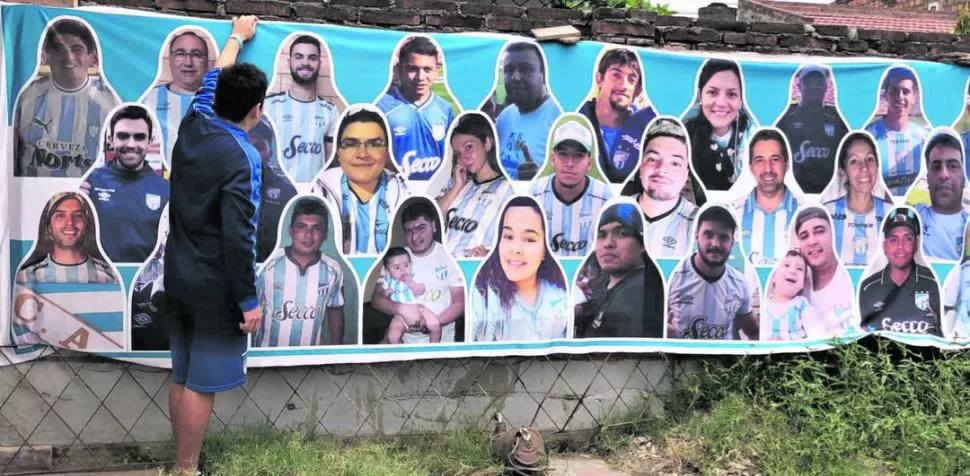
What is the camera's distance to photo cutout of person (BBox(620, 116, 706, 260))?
12.4 ft

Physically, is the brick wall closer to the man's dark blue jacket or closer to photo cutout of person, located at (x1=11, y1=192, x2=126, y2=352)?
the man's dark blue jacket

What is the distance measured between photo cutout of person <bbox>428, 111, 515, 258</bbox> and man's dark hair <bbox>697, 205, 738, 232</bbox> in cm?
103

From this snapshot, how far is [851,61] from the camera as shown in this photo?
400 centimetres

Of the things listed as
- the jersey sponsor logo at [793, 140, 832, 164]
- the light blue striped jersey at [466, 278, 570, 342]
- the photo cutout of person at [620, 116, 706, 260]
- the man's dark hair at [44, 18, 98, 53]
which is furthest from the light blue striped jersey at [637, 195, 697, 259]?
the man's dark hair at [44, 18, 98, 53]

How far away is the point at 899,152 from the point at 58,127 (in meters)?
4.19

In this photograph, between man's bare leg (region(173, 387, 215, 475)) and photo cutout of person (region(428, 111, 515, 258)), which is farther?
photo cutout of person (region(428, 111, 515, 258))

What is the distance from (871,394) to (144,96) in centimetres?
378

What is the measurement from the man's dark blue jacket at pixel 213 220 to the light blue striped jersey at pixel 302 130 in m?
0.45

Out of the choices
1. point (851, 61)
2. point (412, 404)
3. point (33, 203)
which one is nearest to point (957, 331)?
point (851, 61)

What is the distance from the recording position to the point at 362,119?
3.47m

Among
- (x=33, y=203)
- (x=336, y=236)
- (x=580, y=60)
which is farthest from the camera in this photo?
(x=580, y=60)

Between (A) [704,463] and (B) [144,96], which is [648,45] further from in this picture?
(B) [144,96]

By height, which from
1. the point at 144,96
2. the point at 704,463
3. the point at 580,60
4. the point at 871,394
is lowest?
the point at 704,463

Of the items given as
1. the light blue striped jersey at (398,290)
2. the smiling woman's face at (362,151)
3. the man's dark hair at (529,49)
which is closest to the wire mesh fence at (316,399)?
the light blue striped jersey at (398,290)
